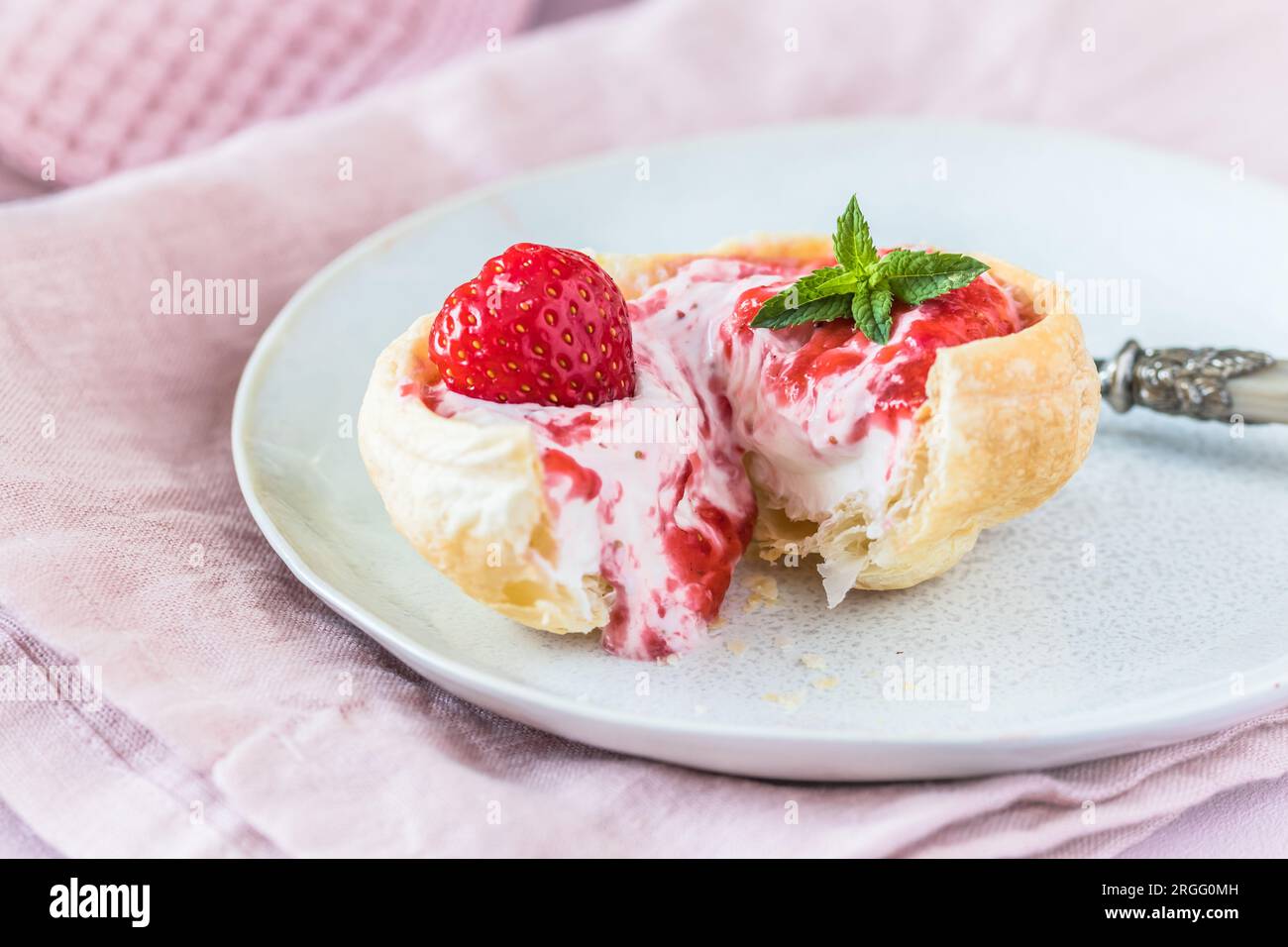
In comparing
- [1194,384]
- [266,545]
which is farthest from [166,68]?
[1194,384]

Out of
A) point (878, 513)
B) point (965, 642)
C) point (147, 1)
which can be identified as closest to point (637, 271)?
point (878, 513)

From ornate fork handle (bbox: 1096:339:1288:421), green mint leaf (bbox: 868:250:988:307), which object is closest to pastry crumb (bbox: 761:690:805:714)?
green mint leaf (bbox: 868:250:988:307)

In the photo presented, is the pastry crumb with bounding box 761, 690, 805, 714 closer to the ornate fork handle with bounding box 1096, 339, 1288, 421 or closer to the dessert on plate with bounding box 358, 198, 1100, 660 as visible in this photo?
the dessert on plate with bounding box 358, 198, 1100, 660

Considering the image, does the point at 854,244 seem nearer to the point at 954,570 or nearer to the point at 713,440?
the point at 713,440

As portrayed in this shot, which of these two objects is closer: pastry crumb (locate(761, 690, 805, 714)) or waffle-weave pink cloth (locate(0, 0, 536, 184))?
pastry crumb (locate(761, 690, 805, 714))

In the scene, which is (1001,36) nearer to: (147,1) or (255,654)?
(147,1)

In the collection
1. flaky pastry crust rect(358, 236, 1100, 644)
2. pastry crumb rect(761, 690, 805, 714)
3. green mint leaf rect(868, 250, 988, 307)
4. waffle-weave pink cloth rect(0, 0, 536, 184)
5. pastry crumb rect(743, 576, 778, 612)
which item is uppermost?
waffle-weave pink cloth rect(0, 0, 536, 184)
